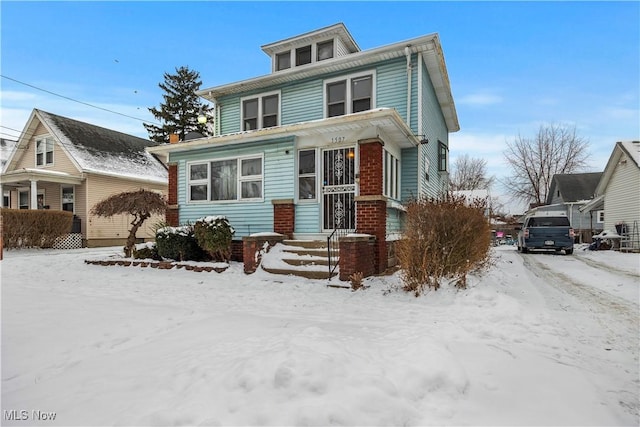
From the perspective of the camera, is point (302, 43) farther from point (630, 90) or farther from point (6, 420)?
point (630, 90)

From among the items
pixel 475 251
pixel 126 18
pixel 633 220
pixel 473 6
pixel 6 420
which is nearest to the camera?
pixel 6 420

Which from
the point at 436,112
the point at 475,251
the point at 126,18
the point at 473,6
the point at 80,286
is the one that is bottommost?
the point at 80,286

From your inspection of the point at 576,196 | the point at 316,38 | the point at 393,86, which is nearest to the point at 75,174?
the point at 316,38

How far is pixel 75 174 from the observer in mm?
17141

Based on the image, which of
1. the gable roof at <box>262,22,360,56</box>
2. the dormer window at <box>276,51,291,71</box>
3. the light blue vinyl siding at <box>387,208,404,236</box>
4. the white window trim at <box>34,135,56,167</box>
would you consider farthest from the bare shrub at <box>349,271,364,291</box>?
the white window trim at <box>34,135,56,167</box>

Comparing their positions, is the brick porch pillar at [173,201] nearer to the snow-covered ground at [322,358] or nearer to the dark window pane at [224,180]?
the dark window pane at [224,180]

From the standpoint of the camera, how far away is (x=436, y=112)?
1242 centimetres

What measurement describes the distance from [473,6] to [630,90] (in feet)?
40.8

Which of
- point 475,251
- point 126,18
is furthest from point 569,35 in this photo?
point 126,18

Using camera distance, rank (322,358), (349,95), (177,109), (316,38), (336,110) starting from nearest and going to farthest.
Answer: (322,358) < (349,95) < (336,110) < (316,38) < (177,109)

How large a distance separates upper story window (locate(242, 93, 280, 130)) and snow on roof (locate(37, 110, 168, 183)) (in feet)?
33.4

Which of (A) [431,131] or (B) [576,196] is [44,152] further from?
(B) [576,196]

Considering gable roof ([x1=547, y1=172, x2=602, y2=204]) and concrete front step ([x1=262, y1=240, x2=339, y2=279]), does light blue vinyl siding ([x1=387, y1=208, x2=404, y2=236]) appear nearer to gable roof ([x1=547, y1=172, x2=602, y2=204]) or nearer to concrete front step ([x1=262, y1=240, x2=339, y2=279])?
concrete front step ([x1=262, y1=240, x2=339, y2=279])

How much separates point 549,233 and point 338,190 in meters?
11.1
